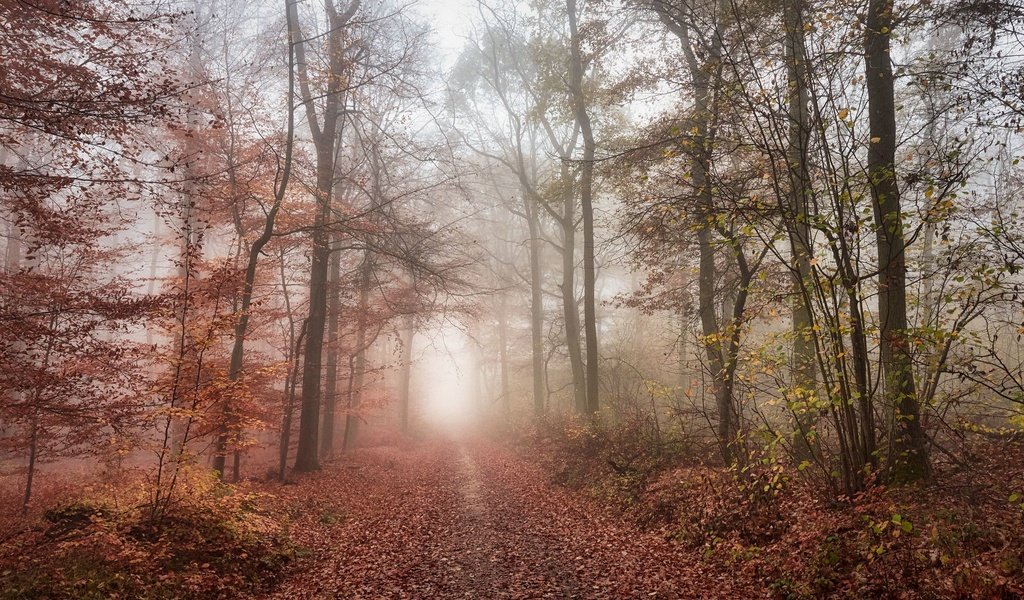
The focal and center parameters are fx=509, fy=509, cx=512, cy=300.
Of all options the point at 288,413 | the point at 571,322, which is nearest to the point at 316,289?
the point at 288,413

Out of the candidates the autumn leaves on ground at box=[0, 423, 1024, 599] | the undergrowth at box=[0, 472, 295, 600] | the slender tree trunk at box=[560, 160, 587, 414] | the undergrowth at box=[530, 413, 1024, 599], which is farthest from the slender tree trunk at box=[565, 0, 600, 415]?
the undergrowth at box=[0, 472, 295, 600]

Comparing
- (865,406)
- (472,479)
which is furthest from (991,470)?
(472,479)

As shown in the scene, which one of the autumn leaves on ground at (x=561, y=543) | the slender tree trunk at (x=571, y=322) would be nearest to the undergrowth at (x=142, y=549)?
the autumn leaves on ground at (x=561, y=543)

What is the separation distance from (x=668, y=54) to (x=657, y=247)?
195 inches

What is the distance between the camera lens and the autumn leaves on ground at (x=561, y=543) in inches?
201

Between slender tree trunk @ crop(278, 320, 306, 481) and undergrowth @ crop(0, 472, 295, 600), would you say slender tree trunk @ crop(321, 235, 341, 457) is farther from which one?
undergrowth @ crop(0, 472, 295, 600)

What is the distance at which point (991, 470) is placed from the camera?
21.1ft

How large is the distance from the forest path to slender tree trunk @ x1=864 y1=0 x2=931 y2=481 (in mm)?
2881

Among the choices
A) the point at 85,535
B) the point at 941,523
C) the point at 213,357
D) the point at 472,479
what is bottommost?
the point at 472,479

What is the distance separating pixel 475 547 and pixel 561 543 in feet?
4.47

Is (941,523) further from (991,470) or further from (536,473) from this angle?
(536,473)

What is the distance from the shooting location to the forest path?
21.1 feet

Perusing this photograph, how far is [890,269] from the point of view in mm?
6434

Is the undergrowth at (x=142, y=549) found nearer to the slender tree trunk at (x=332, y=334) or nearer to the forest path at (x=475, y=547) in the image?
the forest path at (x=475, y=547)
